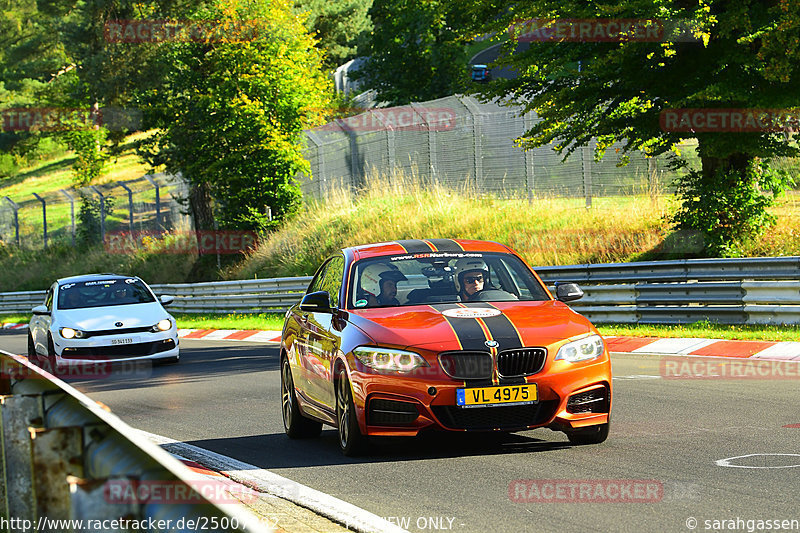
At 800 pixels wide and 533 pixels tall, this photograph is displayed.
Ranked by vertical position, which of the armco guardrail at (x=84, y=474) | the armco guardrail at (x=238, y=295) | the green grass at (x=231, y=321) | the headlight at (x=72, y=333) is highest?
the armco guardrail at (x=84, y=474)

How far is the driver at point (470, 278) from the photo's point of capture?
9.05m

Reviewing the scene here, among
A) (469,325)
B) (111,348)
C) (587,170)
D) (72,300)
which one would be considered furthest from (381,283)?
(587,170)

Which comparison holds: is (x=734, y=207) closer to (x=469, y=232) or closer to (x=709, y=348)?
(x=709, y=348)

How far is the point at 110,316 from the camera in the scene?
1759 centimetres

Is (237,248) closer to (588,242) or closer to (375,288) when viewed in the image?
(588,242)

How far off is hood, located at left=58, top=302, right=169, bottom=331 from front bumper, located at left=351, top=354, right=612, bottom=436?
1024 centimetres

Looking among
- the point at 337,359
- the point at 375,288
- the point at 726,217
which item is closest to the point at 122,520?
the point at 337,359

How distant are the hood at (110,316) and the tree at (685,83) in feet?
23.1

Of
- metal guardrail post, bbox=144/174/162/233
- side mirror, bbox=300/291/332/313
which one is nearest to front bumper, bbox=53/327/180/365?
side mirror, bbox=300/291/332/313

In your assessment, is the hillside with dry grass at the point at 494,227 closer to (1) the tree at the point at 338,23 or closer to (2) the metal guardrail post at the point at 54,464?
(2) the metal guardrail post at the point at 54,464

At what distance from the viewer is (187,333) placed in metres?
27.0

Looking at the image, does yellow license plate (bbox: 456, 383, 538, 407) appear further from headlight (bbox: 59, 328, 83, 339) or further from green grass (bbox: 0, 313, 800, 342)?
headlight (bbox: 59, 328, 83, 339)

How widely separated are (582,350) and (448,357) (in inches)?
40.3

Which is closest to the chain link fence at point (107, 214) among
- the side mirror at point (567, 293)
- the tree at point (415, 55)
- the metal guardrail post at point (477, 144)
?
the metal guardrail post at point (477, 144)
